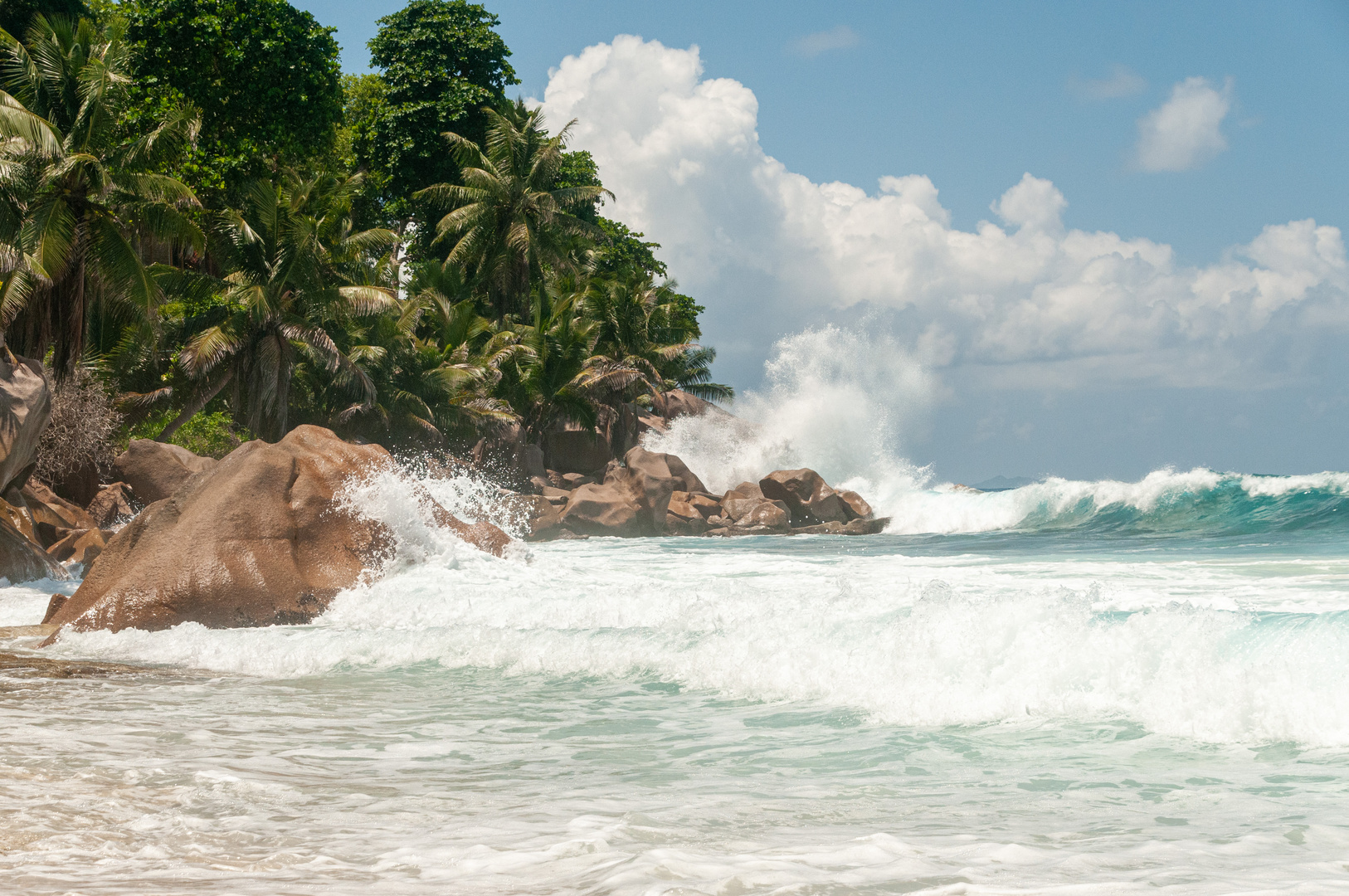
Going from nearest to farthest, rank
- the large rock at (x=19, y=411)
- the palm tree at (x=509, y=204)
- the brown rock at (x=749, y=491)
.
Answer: the large rock at (x=19, y=411), the brown rock at (x=749, y=491), the palm tree at (x=509, y=204)

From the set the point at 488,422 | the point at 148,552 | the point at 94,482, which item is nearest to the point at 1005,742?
the point at 148,552

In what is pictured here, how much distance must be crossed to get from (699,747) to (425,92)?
35615mm

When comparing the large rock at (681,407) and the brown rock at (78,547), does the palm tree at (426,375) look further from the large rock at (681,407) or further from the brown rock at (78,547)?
the large rock at (681,407)

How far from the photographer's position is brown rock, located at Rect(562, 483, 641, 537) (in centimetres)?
2614

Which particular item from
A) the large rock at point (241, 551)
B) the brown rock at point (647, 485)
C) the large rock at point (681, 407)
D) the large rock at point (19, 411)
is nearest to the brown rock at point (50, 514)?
the large rock at point (19, 411)

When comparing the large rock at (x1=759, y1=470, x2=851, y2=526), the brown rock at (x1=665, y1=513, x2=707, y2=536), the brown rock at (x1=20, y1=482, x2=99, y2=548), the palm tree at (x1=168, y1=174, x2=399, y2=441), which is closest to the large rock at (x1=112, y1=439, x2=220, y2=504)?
the brown rock at (x1=20, y1=482, x2=99, y2=548)

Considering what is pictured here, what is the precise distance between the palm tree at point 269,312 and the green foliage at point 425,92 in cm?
1261

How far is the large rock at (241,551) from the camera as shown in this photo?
9109 millimetres

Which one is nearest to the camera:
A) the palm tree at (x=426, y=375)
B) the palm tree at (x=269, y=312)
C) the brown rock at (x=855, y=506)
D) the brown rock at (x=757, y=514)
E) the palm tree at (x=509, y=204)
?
the palm tree at (x=269, y=312)

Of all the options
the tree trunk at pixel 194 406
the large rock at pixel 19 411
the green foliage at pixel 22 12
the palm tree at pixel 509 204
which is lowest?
the large rock at pixel 19 411

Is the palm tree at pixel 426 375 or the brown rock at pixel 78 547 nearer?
the brown rock at pixel 78 547

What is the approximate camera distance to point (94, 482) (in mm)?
19344

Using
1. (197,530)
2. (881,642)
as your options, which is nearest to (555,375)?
(197,530)

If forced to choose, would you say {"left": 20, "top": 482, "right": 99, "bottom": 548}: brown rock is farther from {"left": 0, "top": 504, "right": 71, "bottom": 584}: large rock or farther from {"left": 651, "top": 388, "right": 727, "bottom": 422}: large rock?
{"left": 651, "top": 388, "right": 727, "bottom": 422}: large rock
